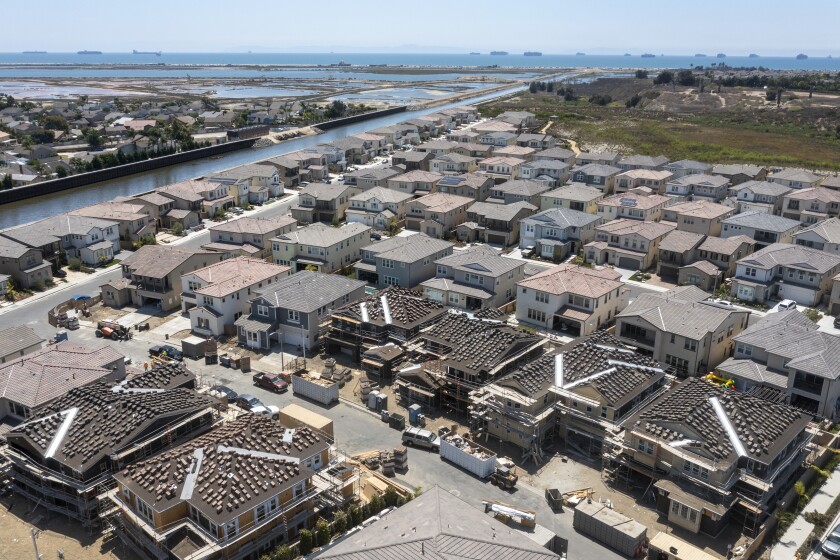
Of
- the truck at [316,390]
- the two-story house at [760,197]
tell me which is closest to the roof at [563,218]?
the two-story house at [760,197]

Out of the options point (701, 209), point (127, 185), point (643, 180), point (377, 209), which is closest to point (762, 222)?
point (701, 209)

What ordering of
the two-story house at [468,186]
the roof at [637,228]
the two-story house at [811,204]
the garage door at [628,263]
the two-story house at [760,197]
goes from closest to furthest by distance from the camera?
the garage door at [628,263]
the roof at [637,228]
the two-story house at [811,204]
the two-story house at [760,197]
the two-story house at [468,186]

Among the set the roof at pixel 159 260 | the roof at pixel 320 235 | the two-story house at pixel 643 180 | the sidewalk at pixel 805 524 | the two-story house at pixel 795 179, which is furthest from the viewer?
the two-story house at pixel 643 180

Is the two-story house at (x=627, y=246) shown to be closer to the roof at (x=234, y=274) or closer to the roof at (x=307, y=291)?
the roof at (x=307, y=291)

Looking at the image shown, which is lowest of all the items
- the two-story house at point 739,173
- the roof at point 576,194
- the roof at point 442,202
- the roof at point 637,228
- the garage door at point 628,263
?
the garage door at point 628,263

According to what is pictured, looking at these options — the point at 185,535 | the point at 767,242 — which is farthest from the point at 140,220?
the point at 767,242

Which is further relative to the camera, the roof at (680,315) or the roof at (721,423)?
the roof at (680,315)

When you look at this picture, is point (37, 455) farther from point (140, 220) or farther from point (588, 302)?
point (140, 220)
